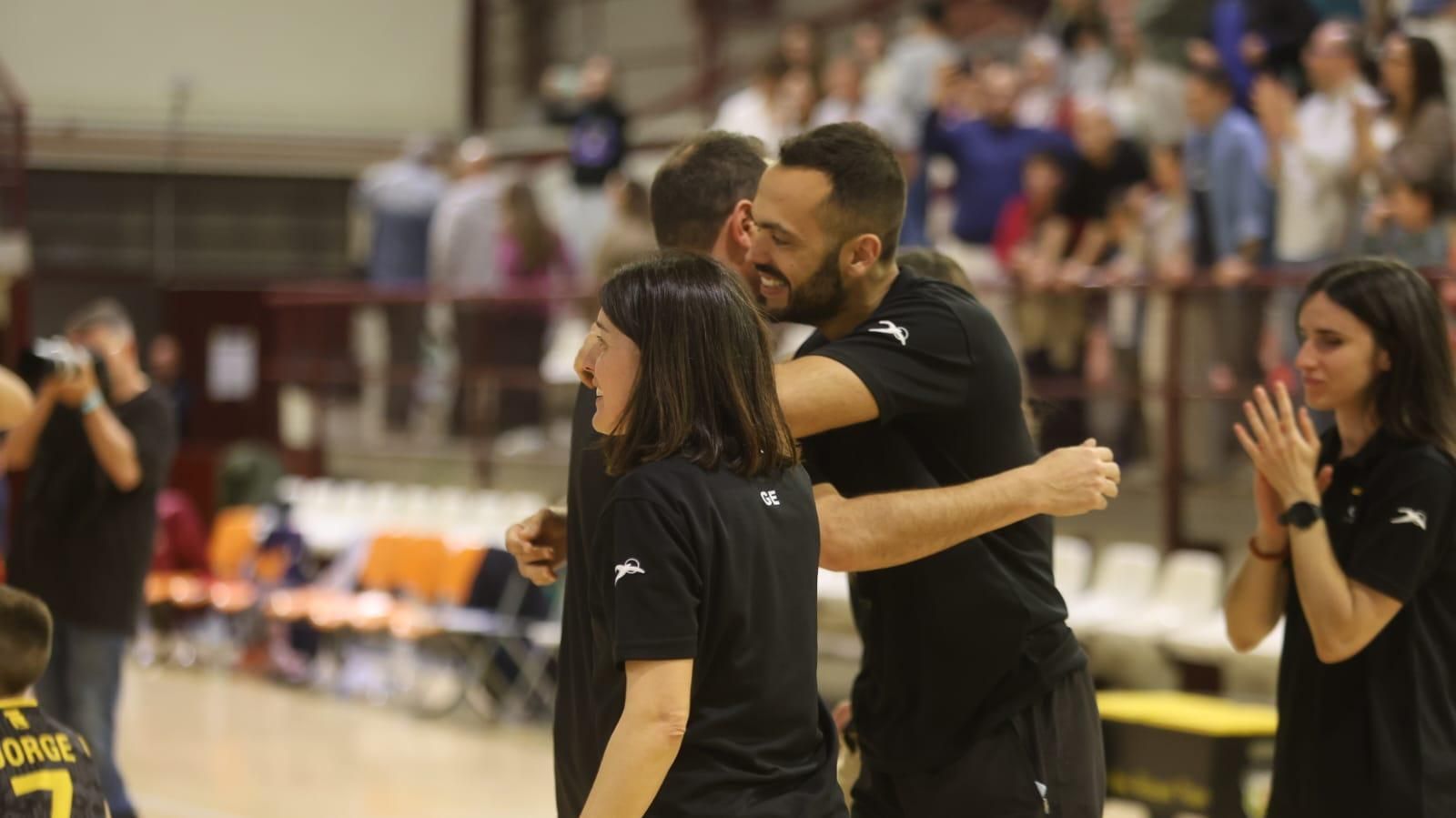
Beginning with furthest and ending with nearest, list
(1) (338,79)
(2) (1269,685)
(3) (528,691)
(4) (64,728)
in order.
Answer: (1) (338,79) < (3) (528,691) < (2) (1269,685) < (4) (64,728)

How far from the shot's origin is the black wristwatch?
3.52 meters

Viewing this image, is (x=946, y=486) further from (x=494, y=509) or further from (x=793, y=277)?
(x=494, y=509)

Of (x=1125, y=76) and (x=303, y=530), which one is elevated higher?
(x=1125, y=76)

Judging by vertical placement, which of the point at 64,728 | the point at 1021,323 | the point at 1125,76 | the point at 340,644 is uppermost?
the point at 1125,76

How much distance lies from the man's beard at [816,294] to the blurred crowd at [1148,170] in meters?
4.01

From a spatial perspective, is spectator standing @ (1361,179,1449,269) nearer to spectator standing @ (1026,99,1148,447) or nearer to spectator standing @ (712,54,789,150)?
spectator standing @ (1026,99,1148,447)

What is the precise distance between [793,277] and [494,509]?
9335 millimetres

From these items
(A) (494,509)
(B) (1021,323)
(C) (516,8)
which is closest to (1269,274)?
(B) (1021,323)

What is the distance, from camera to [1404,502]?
350cm

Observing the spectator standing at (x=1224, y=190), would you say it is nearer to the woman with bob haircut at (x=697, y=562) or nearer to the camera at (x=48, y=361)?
the camera at (x=48, y=361)

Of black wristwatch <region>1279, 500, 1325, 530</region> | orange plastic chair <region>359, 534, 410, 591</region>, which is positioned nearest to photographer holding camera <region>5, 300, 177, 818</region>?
black wristwatch <region>1279, 500, 1325, 530</region>

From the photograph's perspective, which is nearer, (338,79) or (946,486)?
(946,486)

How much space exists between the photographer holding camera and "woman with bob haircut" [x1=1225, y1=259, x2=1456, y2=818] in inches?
158

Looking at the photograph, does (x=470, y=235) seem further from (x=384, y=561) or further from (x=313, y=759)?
Result: (x=313, y=759)
